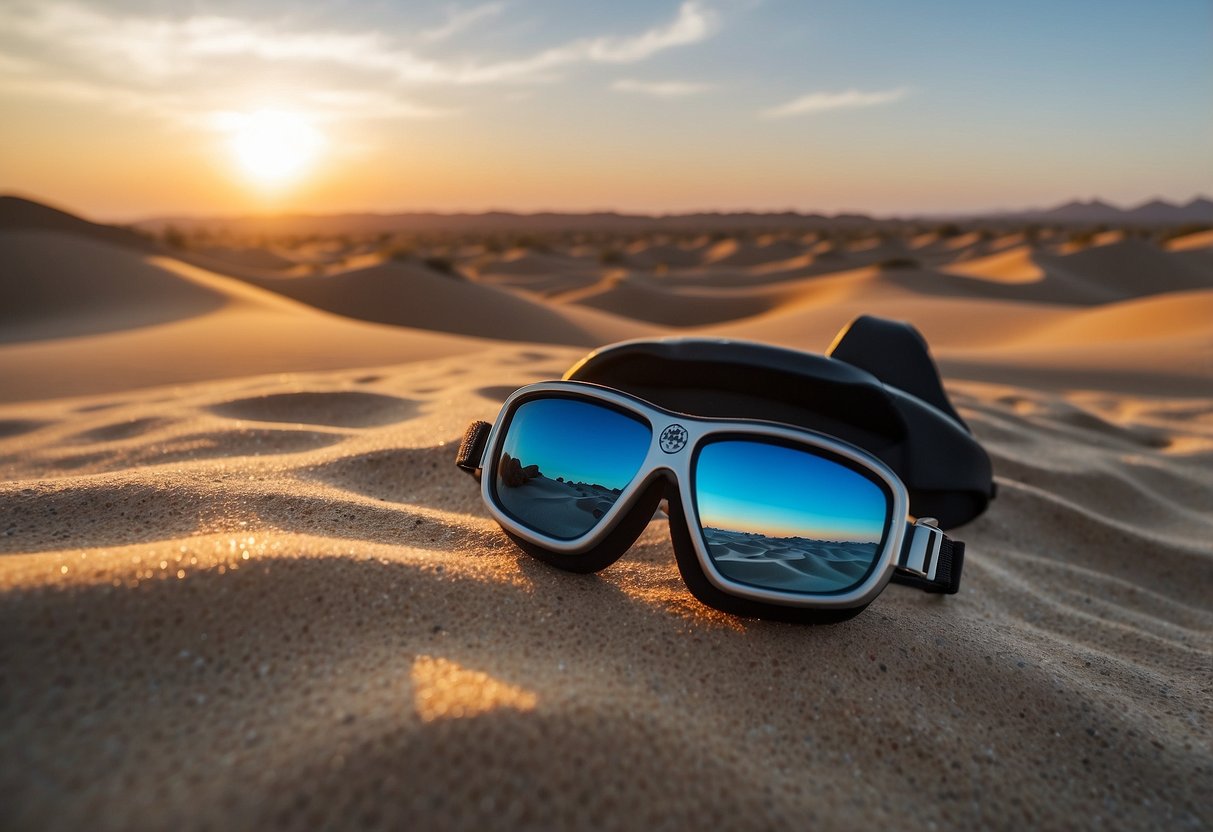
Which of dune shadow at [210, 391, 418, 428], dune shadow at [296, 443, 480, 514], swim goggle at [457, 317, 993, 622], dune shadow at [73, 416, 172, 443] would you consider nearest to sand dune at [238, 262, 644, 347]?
dune shadow at [210, 391, 418, 428]

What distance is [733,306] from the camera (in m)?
16.0

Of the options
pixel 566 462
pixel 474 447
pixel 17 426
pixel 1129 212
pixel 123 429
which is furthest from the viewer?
pixel 1129 212

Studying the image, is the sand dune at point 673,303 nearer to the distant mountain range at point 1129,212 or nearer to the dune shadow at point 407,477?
the dune shadow at point 407,477

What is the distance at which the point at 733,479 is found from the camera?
45.8 inches

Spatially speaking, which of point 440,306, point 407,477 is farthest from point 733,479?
point 440,306

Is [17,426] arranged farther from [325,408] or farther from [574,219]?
[574,219]

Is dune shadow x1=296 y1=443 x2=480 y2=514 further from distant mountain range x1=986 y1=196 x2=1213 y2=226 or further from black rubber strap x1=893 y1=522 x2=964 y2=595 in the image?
distant mountain range x1=986 y1=196 x2=1213 y2=226

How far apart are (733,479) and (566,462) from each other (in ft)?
Answer: 1.02

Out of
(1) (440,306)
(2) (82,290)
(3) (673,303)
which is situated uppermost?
(2) (82,290)

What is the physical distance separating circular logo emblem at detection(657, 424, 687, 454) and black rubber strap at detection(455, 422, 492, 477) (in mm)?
442

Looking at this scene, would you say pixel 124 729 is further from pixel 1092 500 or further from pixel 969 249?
pixel 969 249

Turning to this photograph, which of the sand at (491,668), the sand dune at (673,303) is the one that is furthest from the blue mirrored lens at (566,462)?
the sand dune at (673,303)

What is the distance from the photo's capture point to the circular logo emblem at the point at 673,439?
1.17 meters

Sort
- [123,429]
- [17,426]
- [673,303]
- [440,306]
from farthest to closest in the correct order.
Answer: [673,303], [440,306], [17,426], [123,429]
